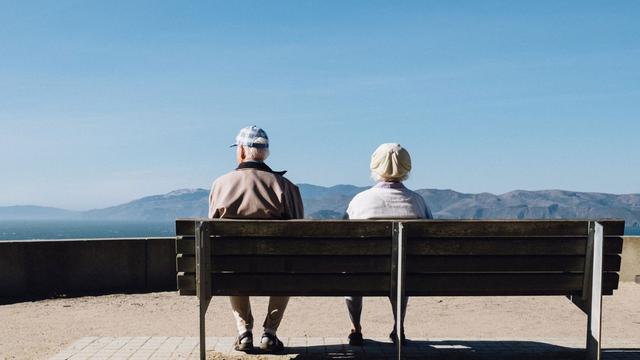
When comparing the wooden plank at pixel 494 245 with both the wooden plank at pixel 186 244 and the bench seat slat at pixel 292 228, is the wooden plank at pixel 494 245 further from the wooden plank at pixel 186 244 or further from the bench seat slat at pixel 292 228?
the wooden plank at pixel 186 244

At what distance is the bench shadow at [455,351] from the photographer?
16.1 feet

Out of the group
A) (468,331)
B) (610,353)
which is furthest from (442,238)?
(468,331)

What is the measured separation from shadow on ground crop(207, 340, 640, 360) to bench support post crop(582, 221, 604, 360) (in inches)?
19.8

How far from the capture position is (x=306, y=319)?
718cm

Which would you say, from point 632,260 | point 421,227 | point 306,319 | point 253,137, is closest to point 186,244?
point 253,137

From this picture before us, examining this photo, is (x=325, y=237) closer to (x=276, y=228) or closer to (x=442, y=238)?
(x=276, y=228)

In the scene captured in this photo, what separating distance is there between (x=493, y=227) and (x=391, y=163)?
3.62ft

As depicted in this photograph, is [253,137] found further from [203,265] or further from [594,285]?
[594,285]

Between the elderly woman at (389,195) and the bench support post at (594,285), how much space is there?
120 centimetres

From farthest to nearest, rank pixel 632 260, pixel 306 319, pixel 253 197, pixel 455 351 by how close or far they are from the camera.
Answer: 1. pixel 632 260
2. pixel 306 319
3. pixel 455 351
4. pixel 253 197

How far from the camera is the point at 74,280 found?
876 cm

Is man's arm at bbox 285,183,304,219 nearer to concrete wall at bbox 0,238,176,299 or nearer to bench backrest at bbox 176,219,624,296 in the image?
bench backrest at bbox 176,219,624,296

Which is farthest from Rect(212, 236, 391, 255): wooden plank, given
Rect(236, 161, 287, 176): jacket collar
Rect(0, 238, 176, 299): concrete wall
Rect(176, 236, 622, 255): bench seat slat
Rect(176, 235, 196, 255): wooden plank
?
Rect(0, 238, 176, 299): concrete wall

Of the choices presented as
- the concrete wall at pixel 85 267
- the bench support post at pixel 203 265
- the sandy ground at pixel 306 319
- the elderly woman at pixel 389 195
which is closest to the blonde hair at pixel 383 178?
the elderly woman at pixel 389 195
